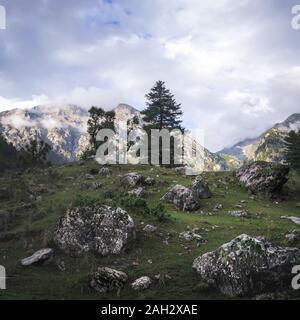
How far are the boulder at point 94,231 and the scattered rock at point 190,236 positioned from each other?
3515mm

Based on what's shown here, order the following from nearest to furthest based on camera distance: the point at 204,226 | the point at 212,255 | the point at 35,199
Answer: the point at 212,255 → the point at 204,226 → the point at 35,199

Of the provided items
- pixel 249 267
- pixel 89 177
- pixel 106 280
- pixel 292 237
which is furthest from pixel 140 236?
pixel 89 177

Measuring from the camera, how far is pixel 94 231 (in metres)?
26.3

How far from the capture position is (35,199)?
4144 cm

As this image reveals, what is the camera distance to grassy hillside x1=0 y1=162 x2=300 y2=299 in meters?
20.8

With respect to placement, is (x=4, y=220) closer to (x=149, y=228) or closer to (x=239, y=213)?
(x=149, y=228)

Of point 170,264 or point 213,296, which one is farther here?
point 170,264

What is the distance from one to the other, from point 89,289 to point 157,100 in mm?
59690

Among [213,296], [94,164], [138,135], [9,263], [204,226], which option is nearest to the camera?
[213,296]

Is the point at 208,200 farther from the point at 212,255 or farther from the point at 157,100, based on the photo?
the point at 157,100

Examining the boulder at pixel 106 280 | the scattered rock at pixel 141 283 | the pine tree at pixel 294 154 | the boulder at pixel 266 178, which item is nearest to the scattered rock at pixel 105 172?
the boulder at pixel 266 178

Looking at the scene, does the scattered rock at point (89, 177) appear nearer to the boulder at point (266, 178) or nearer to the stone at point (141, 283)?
the boulder at point (266, 178)

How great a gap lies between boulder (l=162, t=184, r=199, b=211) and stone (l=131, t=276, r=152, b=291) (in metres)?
14.8

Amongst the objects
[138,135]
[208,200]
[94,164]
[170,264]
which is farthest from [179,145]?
[170,264]
